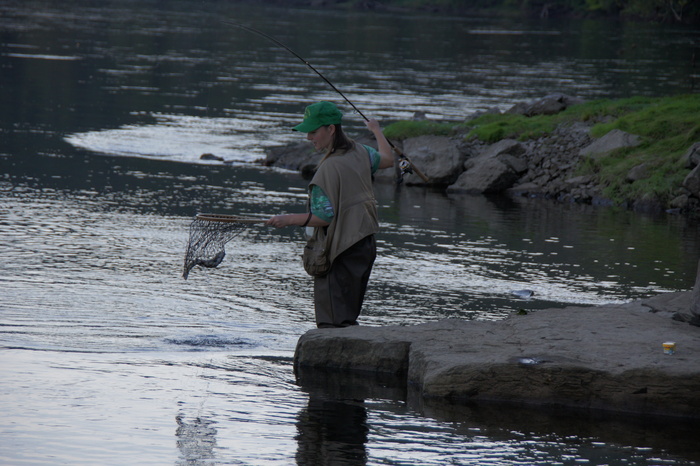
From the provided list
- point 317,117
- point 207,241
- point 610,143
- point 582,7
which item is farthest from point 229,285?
point 582,7

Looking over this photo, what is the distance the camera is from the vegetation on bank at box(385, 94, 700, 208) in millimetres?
14953

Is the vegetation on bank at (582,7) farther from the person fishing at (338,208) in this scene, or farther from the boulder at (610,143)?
the person fishing at (338,208)

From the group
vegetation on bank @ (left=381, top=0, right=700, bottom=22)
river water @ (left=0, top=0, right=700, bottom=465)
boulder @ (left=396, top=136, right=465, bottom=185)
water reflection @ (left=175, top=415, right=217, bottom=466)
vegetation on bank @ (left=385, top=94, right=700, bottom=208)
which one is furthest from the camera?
vegetation on bank @ (left=381, top=0, right=700, bottom=22)

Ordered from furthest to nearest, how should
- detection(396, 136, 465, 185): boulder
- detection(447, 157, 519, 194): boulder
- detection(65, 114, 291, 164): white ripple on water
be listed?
1. detection(65, 114, 291, 164): white ripple on water
2. detection(396, 136, 465, 185): boulder
3. detection(447, 157, 519, 194): boulder

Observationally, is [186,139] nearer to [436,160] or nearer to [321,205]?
[436,160]

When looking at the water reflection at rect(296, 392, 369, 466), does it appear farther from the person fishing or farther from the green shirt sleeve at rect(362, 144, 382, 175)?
the green shirt sleeve at rect(362, 144, 382, 175)

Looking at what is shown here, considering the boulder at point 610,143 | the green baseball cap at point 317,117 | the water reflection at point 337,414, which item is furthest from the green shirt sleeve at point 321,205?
the boulder at point 610,143

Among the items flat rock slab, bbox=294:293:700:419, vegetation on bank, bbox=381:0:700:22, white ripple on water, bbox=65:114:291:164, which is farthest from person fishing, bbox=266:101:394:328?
vegetation on bank, bbox=381:0:700:22

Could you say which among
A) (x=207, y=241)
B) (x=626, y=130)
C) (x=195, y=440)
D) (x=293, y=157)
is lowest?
(x=195, y=440)

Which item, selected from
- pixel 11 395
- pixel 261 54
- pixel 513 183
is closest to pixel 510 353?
pixel 11 395

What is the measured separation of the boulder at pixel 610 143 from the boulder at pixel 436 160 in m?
1.97

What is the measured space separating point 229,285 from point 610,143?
8.71m

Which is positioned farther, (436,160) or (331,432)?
(436,160)

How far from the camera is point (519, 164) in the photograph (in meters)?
16.4
